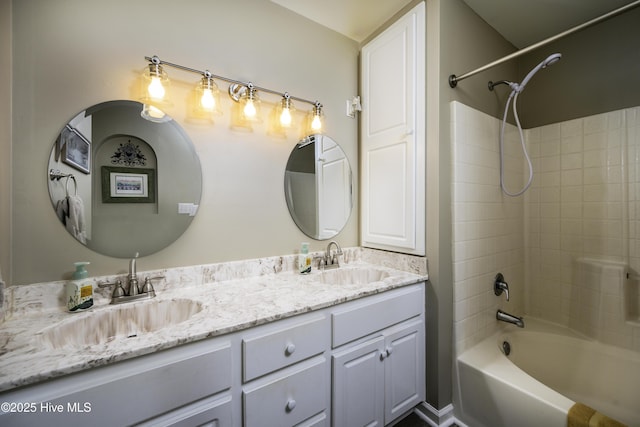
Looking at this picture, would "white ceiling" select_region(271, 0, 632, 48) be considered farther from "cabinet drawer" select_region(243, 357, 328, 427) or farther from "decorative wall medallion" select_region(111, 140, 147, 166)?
"cabinet drawer" select_region(243, 357, 328, 427)

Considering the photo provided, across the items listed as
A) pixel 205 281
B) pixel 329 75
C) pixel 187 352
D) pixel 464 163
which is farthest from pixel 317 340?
pixel 329 75

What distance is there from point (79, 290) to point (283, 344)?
Result: 87cm

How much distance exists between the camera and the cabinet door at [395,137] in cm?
156

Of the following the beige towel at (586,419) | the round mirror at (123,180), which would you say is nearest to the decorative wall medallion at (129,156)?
the round mirror at (123,180)

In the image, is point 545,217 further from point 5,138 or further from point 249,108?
point 5,138

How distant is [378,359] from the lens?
130 cm

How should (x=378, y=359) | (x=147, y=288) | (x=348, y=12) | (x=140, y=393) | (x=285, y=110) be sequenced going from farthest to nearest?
1. (x=348, y=12)
2. (x=285, y=110)
3. (x=378, y=359)
4. (x=147, y=288)
5. (x=140, y=393)

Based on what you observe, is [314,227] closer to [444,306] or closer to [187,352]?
[444,306]

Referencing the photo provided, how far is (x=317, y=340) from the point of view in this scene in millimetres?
1094

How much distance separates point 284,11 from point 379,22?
682 mm

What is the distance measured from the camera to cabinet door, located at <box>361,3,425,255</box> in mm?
1557

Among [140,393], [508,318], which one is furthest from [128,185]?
[508,318]

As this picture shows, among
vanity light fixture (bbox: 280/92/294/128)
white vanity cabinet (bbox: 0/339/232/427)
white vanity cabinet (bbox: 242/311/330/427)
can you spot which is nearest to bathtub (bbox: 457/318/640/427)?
white vanity cabinet (bbox: 242/311/330/427)

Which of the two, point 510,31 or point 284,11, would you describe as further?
point 510,31
